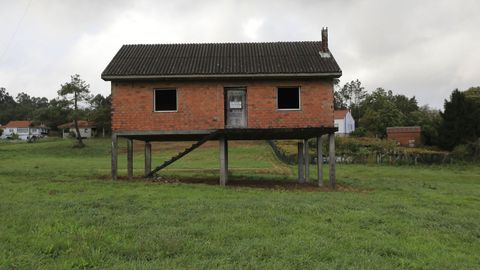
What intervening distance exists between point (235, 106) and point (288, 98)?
2.23 metres

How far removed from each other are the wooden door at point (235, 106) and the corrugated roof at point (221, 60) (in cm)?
92

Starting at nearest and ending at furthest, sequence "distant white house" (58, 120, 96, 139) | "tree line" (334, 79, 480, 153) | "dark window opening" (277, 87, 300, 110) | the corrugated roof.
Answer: the corrugated roof
"dark window opening" (277, 87, 300, 110)
"tree line" (334, 79, 480, 153)
"distant white house" (58, 120, 96, 139)

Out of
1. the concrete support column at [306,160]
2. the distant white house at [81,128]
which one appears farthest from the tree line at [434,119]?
the distant white house at [81,128]

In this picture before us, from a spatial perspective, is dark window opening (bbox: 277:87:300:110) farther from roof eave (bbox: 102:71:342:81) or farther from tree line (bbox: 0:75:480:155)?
tree line (bbox: 0:75:480:155)

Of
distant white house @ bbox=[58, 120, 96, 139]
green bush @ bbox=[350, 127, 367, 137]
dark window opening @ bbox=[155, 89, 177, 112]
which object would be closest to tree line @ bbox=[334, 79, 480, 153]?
green bush @ bbox=[350, 127, 367, 137]

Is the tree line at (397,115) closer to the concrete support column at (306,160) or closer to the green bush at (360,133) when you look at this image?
the green bush at (360,133)

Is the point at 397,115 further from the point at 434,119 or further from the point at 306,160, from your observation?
the point at 306,160

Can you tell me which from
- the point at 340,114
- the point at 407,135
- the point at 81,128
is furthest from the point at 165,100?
the point at 81,128

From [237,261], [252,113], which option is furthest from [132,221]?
[252,113]

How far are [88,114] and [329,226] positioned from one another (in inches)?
2202

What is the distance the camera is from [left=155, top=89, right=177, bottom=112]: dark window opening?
1930cm

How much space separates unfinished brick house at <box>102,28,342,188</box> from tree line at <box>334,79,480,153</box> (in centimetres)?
3188

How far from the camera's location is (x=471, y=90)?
73625 millimetres

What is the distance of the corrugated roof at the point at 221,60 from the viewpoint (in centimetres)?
1859
